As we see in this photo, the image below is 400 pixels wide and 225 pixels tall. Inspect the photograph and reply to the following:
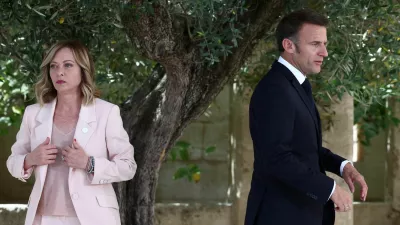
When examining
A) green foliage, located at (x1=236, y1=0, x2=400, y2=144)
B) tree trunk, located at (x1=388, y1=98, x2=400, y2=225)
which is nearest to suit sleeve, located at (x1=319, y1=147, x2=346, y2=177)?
green foliage, located at (x1=236, y1=0, x2=400, y2=144)

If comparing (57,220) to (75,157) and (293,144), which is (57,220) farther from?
(293,144)

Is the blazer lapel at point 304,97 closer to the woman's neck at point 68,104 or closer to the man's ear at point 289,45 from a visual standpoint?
the man's ear at point 289,45

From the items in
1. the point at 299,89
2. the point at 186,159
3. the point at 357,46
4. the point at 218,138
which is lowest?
the point at 186,159

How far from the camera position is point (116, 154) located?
4.16 m

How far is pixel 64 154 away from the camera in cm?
396

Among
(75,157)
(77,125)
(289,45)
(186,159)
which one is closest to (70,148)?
(75,157)

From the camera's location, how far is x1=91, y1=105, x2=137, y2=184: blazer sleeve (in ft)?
13.3

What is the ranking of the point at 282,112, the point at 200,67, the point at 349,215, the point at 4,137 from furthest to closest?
the point at 4,137 → the point at 349,215 → the point at 200,67 → the point at 282,112

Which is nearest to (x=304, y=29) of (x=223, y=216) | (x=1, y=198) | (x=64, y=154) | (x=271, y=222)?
(x=271, y=222)

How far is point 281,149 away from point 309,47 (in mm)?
599

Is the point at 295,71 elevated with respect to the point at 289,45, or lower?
lower

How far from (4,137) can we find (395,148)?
401 centimetres

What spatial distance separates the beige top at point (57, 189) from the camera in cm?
402

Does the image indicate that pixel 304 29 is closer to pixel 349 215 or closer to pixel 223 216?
pixel 349 215
